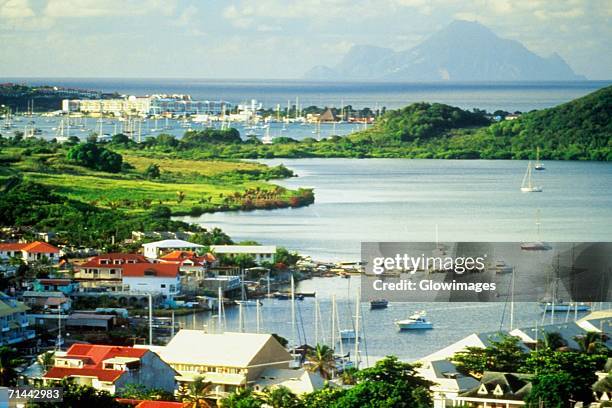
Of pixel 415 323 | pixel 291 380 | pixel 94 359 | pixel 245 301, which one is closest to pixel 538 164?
pixel 245 301

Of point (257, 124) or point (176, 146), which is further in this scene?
point (257, 124)

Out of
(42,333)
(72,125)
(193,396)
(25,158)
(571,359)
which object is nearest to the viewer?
(193,396)

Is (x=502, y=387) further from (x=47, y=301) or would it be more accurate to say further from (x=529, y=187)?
(x=529, y=187)

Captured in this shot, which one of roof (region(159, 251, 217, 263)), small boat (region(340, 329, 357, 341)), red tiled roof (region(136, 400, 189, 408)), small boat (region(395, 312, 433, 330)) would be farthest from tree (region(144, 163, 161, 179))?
red tiled roof (region(136, 400, 189, 408))

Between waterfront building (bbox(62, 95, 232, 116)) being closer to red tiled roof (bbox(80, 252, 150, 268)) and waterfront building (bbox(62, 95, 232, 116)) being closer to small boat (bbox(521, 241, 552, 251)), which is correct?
small boat (bbox(521, 241, 552, 251))

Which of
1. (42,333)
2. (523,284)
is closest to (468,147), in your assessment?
(523,284)

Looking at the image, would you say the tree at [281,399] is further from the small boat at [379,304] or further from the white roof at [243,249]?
the white roof at [243,249]

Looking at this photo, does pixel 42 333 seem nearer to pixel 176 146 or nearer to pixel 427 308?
pixel 427 308
